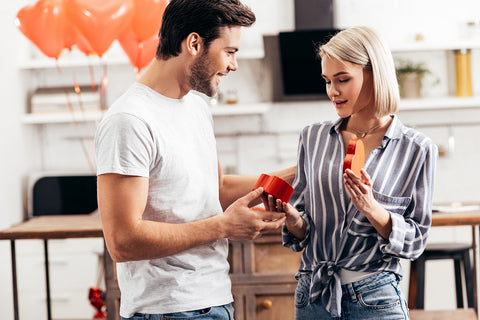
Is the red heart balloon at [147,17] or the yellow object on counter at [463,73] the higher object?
the red heart balloon at [147,17]

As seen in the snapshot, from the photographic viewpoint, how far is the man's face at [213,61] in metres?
1.52

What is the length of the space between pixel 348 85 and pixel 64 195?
3.70m

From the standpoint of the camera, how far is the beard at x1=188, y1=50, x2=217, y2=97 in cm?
152

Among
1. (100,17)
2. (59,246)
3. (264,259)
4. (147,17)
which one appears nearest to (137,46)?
(147,17)

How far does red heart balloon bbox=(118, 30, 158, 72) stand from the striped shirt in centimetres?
228

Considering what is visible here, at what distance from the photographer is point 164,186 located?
145 centimetres

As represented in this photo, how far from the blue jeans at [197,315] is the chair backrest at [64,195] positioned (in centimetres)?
347

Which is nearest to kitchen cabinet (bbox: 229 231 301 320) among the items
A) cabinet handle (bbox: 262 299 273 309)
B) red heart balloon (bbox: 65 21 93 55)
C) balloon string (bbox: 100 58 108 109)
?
cabinet handle (bbox: 262 299 273 309)

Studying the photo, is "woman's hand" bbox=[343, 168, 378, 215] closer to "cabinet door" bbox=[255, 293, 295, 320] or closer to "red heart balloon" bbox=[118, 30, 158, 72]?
"cabinet door" bbox=[255, 293, 295, 320]

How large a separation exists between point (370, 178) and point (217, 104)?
348 centimetres

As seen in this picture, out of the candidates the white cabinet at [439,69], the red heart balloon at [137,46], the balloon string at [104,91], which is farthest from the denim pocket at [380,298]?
the balloon string at [104,91]

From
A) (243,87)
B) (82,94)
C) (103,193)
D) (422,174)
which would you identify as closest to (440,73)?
(243,87)

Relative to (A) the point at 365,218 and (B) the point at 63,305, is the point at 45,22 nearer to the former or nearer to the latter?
(B) the point at 63,305

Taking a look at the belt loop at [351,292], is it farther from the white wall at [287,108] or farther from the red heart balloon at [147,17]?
the white wall at [287,108]
